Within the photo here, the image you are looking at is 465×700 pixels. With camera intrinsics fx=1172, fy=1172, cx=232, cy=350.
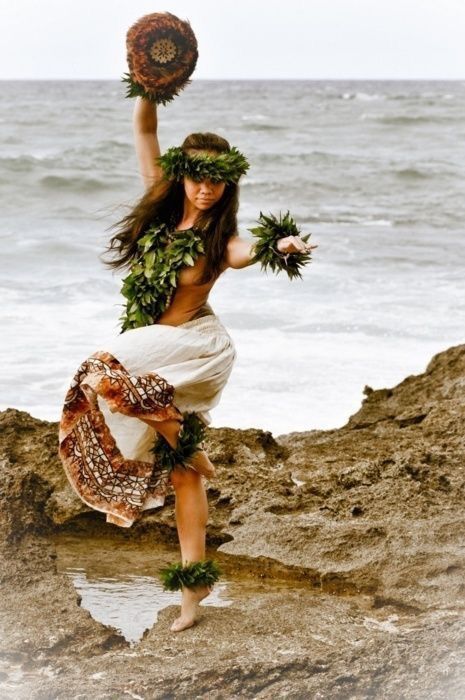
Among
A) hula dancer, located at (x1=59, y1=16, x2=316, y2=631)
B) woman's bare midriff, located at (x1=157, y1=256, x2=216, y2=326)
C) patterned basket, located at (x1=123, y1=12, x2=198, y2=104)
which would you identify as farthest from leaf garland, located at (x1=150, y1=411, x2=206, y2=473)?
patterned basket, located at (x1=123, y1=12, x2=198, y2=104)

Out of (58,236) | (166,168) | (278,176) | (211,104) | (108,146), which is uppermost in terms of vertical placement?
(211,104)

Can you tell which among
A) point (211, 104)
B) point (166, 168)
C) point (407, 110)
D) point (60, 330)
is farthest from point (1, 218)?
point (211, 104)

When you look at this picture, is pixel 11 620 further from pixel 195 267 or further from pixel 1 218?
pixel 1 218

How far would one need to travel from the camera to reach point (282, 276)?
39.5 ft

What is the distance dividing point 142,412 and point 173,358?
22 centimetres

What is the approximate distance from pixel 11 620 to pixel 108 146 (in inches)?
917

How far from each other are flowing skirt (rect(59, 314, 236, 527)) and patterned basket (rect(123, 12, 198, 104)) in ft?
2.52

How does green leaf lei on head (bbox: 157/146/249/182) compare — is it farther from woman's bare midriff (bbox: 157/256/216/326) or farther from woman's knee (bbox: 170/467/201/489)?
woman's knee (bbox: 170/467/201/489)

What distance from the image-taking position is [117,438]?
3525 mm

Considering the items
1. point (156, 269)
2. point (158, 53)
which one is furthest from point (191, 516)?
point (158, 53)

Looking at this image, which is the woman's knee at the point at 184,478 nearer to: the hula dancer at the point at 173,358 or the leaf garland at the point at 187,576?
the hula dancer at the point at 173,358

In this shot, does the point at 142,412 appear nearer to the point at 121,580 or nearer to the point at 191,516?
the point at 191,516

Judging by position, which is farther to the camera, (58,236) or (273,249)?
(58,236)

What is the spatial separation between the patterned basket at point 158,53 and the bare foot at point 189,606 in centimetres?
154
